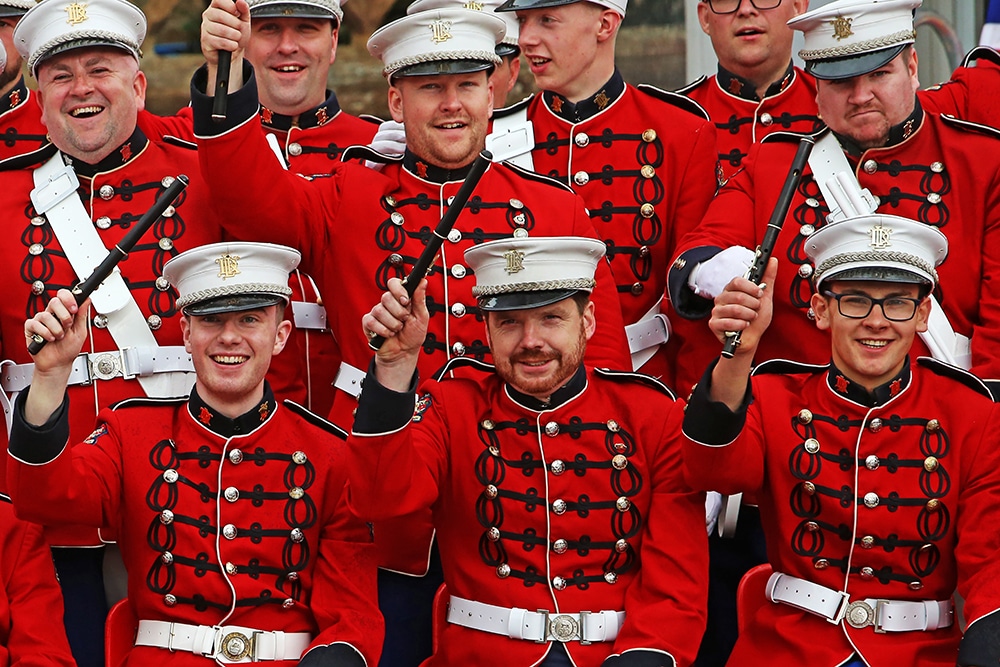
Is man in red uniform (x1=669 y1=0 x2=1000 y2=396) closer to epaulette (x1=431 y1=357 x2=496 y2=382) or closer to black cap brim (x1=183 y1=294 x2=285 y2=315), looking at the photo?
epaulette (x1=431 y1=357 x2=496 y2=382)

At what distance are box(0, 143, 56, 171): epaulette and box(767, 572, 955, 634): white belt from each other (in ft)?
8.65

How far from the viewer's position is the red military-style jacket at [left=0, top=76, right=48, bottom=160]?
6395 mm

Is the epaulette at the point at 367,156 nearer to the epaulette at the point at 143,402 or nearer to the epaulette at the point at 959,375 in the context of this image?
the epaulette at the point at 143,402

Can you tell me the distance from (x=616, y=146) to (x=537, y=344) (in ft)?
3.49

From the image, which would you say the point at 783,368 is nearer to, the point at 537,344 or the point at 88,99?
the point at 537,344

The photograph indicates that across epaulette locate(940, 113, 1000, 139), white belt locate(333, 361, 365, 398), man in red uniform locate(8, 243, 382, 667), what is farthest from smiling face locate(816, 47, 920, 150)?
man in red uniform locate(8, 243, 382, 667)

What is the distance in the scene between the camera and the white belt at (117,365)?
559 centimetres

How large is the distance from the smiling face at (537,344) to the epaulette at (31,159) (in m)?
1.54

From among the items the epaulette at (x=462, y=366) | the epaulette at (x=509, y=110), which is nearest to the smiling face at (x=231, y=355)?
the epaulette at (x=462, y=366)

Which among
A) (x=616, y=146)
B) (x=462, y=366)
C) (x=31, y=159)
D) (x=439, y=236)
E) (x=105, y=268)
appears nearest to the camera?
(x=439, y=236)

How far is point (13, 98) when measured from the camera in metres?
6.43

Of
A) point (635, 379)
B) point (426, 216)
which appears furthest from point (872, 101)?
point (426, 216)

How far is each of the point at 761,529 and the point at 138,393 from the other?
191cm

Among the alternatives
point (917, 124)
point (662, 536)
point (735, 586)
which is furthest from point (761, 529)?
point (917, 124)
